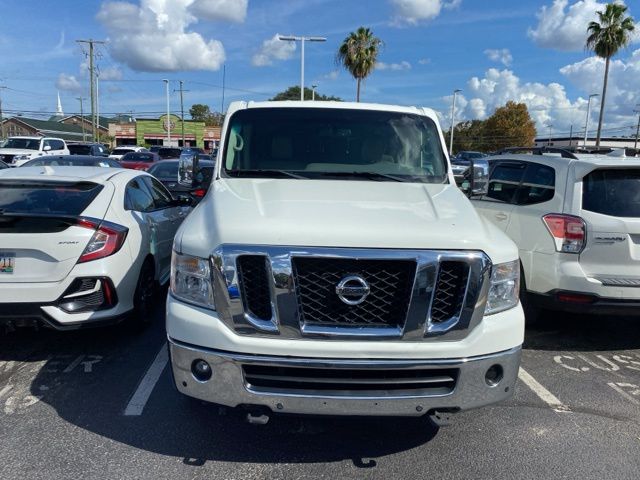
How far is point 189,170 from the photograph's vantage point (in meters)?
4.59

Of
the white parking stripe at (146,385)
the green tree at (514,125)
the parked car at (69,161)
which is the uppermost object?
the green tree at (514,125)

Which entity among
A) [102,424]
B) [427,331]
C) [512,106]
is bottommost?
[102,424]

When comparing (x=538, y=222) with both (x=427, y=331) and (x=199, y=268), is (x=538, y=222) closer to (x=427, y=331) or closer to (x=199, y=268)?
(x=427, y=331)

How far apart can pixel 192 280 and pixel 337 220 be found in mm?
861

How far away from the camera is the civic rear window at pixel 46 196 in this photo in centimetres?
445

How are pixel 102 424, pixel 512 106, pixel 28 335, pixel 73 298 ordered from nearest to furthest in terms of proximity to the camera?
1. pixel 102 424
2. pixel 73 298
3. pixel 28 335
4. pixel 512 106

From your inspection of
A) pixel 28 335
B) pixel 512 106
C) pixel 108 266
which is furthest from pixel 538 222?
pixel 512 106

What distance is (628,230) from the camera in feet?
15.5

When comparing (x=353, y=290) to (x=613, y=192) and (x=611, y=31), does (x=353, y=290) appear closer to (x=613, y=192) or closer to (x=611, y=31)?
(x=613, y=192)

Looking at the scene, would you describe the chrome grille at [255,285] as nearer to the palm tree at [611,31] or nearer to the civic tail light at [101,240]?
the civic tail light at [101,240]

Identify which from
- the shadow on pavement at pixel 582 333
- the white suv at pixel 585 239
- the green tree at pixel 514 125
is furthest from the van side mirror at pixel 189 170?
the green tree at pixel 514 125

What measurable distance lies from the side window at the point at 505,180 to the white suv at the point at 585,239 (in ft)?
2.00

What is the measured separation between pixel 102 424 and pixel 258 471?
3.88 feet

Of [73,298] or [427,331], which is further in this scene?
[73,298]
